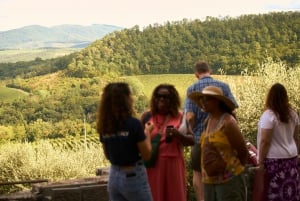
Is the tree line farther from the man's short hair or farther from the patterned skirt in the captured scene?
the patterned skirt

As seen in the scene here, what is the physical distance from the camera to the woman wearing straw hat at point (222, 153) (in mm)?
3734

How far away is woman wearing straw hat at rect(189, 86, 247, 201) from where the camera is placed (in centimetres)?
373

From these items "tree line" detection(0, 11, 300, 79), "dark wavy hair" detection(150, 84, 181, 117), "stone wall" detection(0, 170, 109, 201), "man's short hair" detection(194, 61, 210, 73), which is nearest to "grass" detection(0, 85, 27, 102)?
"tree line" detection(0, 11, 300, 79)

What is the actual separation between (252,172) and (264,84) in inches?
1295

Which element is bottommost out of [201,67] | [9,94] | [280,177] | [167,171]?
[9,94]

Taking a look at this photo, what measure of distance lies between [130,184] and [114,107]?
1.70ft

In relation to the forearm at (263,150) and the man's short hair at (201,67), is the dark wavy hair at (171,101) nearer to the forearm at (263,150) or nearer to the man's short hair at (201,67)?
the forearm at (263,150)

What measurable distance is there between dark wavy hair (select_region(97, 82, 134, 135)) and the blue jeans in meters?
0.29

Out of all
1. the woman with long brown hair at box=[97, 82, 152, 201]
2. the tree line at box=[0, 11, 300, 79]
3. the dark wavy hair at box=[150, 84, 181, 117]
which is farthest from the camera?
the tree line at box=[0, 11, 300, 79]

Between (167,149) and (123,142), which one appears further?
(167,149)

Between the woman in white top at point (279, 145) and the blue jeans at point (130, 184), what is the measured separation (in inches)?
46.8

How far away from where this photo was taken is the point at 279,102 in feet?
14.2

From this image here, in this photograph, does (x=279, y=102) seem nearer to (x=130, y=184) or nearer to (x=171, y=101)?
(x=171, y=101)

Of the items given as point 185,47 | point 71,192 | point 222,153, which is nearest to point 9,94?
point 185,47
